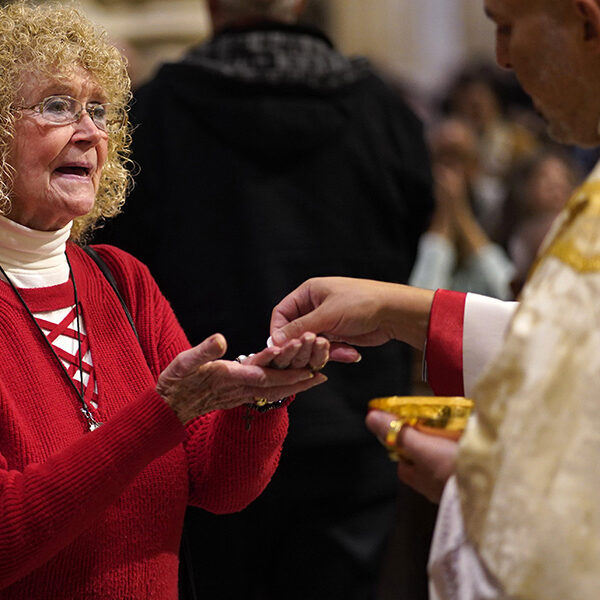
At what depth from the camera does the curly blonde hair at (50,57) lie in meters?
1.82

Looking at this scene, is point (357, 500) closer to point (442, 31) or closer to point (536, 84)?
point (536, 84)

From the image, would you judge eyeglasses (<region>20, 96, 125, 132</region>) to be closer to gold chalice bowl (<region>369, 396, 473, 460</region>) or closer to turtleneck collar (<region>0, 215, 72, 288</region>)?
turtleneck collar (<region>0, 215, 72, 288</region>)

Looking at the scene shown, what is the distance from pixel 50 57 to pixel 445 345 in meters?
0.94

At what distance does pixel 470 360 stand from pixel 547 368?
66cm

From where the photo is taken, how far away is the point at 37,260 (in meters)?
1.86

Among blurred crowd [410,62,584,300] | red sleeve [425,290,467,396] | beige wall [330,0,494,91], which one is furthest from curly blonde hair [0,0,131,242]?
beige wall [330,0,494,91]

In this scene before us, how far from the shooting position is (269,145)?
120 inches

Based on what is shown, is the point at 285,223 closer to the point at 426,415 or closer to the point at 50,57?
the point at 50,57

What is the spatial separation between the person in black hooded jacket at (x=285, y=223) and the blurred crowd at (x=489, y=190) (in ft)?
2.07

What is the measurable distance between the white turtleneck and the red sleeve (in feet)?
2.30

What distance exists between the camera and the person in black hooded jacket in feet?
9.42

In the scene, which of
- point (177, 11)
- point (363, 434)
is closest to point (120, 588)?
point (363, 434)

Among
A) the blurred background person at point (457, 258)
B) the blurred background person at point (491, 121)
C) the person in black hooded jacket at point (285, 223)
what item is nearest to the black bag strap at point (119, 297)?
the person in black hooded jacket at point (285, 223)

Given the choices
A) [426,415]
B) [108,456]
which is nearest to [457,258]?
[426,415]
